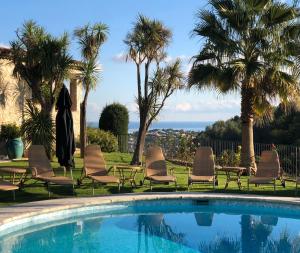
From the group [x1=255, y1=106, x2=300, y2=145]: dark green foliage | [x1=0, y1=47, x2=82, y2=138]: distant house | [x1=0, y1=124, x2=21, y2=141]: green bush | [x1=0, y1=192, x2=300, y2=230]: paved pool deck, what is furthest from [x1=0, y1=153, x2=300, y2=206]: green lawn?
[x1=255, y1=106, x2=300, y2=145]: dark green foliage

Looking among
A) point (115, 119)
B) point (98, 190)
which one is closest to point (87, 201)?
point (98, 190)

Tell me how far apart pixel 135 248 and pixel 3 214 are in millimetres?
2710

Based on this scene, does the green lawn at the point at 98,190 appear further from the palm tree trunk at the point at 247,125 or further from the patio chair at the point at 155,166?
the palm tree trunk at the point at 247,125

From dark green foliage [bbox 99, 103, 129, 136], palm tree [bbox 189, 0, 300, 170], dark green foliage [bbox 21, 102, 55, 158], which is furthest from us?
dark green foliage [bbox 99, 103, 129, 136]

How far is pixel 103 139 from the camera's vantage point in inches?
860

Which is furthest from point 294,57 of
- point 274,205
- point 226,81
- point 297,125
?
point 297,125

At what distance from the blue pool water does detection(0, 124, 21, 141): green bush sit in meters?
7.58

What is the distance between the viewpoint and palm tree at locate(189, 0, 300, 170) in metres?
15.1

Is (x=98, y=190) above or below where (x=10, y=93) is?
below

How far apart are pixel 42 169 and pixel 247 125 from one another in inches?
285

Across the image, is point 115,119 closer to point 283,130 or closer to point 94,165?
point 94,165

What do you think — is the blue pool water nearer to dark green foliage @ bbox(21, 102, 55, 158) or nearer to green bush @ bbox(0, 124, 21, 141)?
dark green foliage @ bbox(21, 102, 55, 158)

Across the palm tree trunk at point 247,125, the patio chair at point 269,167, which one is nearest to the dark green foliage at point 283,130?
the palm tree trunk at point 247,125

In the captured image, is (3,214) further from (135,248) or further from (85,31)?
(85,31)
